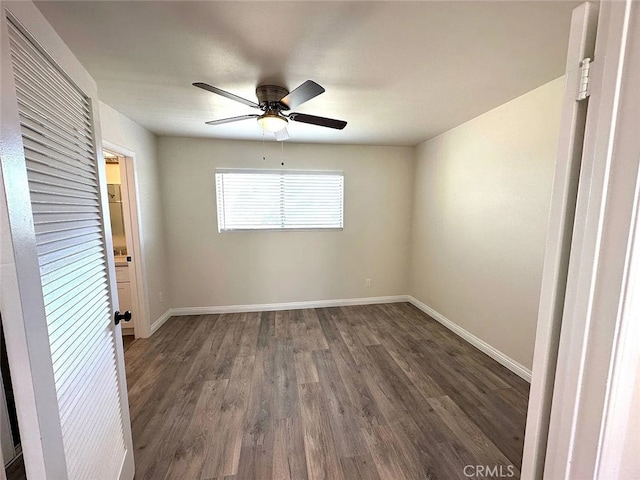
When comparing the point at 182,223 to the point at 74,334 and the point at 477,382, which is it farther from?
the point at 477,382

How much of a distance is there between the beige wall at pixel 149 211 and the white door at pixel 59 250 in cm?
182

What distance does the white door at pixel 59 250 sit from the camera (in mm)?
645

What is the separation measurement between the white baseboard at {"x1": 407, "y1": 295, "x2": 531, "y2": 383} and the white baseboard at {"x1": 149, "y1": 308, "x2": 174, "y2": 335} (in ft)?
11.7

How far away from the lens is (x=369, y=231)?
397 centimetres

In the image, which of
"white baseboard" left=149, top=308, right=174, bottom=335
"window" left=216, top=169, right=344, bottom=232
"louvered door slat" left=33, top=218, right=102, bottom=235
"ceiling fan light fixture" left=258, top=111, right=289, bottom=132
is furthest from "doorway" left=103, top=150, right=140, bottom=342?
"louvered door slat" left=33, top=218, right=102, bottom=235

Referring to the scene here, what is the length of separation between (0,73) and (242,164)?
3.05 metres

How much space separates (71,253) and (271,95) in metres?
1.60

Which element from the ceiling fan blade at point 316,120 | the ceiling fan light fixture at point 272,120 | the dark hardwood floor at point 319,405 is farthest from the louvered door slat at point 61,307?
the ceiling fan blade at point 316,120

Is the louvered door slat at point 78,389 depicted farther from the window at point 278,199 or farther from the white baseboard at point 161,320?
the window at point 278,199

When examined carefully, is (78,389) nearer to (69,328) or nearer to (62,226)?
(69,328)

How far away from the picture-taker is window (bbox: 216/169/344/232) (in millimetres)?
3596

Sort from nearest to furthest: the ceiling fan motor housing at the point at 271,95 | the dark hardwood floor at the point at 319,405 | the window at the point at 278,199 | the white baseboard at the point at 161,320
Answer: the dark hardwood floor at the point at 319,405
the ceiling fan motor housing at the point at 271,95
the white baseboard at the point at 161,320
the window at the point at 278,199

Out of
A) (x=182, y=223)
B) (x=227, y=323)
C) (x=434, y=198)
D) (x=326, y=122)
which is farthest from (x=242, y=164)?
(x=434, y=198)

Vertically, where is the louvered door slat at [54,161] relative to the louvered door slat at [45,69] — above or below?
below
